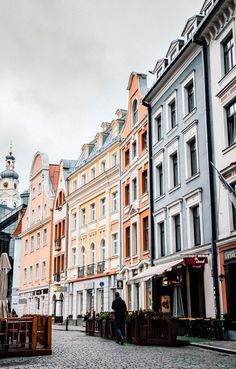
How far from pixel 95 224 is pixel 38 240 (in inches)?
655

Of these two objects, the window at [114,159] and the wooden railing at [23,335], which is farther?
the window at [114,159]

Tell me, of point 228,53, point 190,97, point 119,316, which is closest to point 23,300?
point 190,97

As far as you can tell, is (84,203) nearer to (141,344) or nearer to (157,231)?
(157,231)

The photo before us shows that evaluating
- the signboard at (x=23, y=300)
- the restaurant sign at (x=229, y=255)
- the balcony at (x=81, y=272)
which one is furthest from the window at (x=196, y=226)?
the signboard at (x=23, y=300)

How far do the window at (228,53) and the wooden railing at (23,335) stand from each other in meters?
12.4

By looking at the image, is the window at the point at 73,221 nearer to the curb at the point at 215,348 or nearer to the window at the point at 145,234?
the window at the point at 145,234

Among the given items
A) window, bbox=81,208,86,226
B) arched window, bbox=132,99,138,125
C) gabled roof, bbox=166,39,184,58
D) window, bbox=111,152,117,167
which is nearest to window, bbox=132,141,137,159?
arched window, bbox=132,99,138,125

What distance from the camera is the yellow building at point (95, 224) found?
37.1 meters

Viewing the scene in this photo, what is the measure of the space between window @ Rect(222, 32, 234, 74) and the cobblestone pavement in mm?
11277

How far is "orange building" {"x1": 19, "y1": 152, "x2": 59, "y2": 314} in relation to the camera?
51.6 meters

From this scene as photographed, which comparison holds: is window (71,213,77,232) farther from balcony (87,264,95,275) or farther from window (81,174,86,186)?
balcony (87,264,95,275)

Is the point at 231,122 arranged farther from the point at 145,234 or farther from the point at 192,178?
the point at 145,234

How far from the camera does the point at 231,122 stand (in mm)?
21172

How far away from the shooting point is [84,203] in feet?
142
